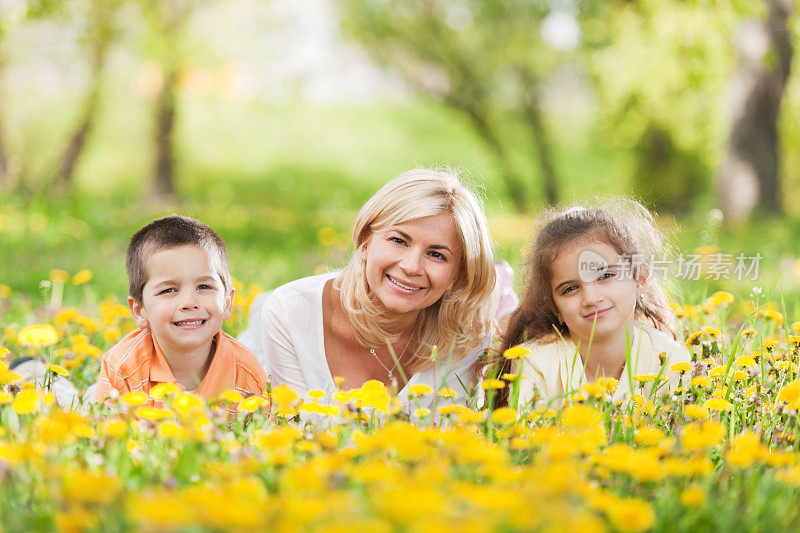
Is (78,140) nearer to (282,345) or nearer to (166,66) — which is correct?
(166,66)

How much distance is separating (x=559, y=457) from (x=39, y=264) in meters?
5.35

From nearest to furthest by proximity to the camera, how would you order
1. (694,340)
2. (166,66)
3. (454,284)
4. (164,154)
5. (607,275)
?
(694,340) < (607,275) < (454,284) < (166,66) < (164,154)

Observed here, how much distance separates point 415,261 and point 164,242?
35.7 inches

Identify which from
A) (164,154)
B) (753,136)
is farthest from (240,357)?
(164,154)

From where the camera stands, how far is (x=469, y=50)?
1413cm

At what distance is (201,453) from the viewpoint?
64.1 inches

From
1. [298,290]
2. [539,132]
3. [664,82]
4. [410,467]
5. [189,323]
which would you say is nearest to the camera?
[410,467]

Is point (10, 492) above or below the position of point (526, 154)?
below

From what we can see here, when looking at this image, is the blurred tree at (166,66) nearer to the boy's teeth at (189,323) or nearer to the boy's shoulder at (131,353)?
the boy's shoulder at (131,353)

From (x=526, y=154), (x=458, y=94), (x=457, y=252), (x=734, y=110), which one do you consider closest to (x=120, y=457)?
(x=457, y=252)

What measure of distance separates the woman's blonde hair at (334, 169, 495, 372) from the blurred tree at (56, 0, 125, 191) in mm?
7302

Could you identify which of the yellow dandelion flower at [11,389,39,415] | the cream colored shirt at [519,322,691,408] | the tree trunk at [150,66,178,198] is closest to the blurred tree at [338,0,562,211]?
the tree trunk at [150,66,178,198]

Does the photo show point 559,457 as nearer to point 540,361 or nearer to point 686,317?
point 540,361

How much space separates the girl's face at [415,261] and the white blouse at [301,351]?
0.39 metres
